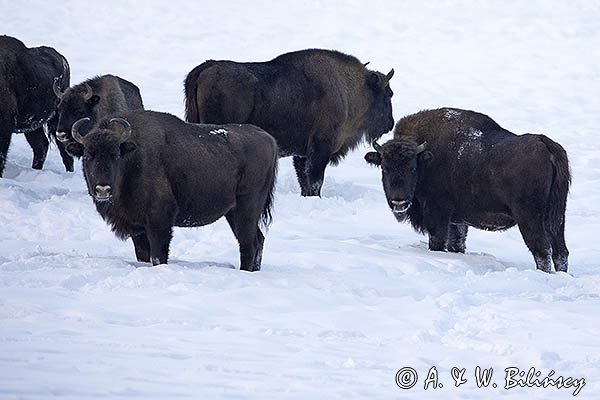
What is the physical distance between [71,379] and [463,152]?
6.36 metres

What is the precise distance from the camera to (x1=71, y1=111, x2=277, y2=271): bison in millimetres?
8555

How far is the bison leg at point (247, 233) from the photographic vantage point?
30.0ft

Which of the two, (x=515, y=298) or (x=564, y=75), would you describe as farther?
(x=564, y=75)

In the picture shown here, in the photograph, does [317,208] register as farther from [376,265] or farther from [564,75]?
[564,75]

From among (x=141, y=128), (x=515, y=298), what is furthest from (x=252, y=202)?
(x=515, y=298)

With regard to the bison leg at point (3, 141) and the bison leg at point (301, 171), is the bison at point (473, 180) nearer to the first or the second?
the bison leg at point (301, 171)

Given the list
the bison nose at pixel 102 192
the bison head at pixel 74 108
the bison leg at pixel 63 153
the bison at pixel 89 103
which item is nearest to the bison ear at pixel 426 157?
the bison at pixel 89 103

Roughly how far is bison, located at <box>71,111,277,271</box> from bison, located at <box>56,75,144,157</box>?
10.0 feet

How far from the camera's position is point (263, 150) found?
937cm

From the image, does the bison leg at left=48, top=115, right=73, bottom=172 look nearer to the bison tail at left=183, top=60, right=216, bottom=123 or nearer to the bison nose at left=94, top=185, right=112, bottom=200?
the bison tail at left=183, top=60, right=216, bottom=123

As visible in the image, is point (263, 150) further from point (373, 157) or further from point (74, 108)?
point (74, 108)

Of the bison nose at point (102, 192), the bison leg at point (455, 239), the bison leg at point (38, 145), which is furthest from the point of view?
the bison leg at point (38, 145)

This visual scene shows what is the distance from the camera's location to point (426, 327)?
6.98 m
